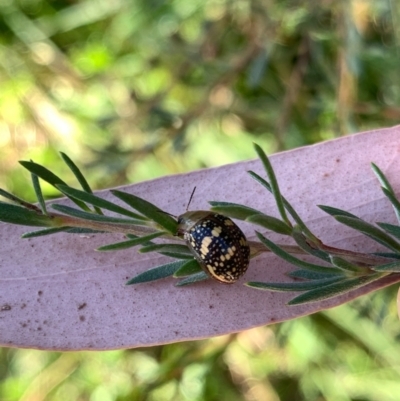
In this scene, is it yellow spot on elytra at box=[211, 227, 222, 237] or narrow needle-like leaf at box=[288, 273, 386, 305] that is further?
yellow spot on elytra at box=[211, 227, 222, 237]

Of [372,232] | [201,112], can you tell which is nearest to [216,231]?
[372,232]

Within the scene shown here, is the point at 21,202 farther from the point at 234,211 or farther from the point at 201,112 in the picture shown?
the point at 201,112

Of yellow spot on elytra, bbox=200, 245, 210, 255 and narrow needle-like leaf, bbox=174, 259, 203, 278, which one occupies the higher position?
narrow needle-like leaf, bbox=174, 259, 203, 278

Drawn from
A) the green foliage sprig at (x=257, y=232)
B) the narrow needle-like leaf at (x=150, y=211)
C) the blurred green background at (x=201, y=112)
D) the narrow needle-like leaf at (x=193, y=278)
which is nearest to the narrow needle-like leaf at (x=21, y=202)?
the green foliage sprig at (x=257, y=232)

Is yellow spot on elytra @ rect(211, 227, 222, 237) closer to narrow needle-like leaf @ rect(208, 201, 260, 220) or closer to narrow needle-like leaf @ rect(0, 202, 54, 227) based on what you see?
narrow needle-like leaf @ rect(208, 201, 260, 220)

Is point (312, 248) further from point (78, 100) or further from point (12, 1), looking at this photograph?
point (12, 1)

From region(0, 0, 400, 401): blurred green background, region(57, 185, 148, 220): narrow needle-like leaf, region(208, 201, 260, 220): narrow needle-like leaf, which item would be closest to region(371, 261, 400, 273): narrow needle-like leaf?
region(208, 201, 260, 220): narrow needle-like leaf
